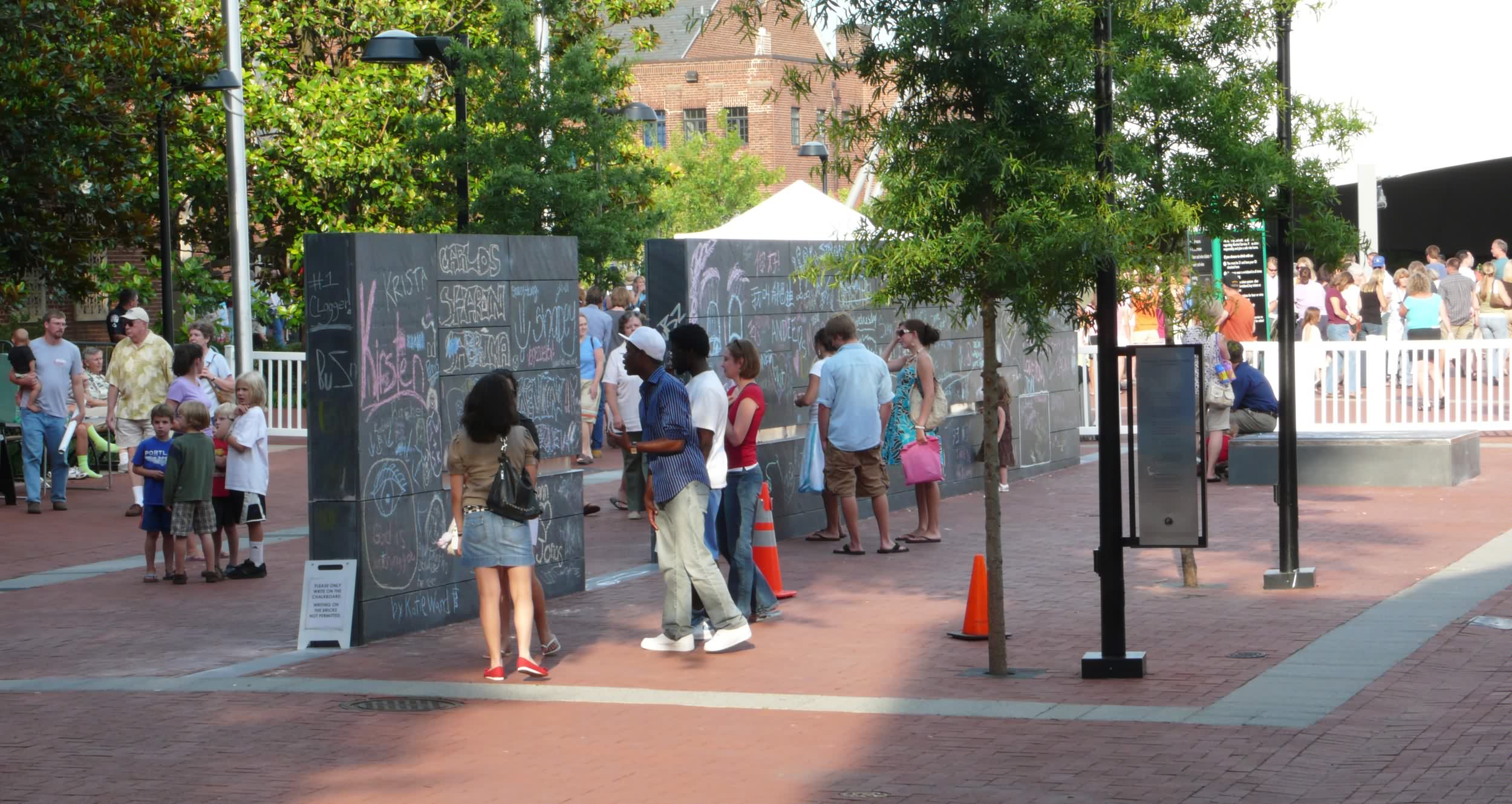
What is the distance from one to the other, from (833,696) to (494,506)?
193 cm

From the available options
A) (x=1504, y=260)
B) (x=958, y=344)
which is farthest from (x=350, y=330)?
(x=1504, y=260)

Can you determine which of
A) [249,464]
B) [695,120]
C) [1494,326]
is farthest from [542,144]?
[695,120]

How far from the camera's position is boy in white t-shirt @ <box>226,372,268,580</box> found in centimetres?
1271

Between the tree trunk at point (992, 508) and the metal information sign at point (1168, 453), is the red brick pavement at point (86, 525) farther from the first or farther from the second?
the metal information sign at point (1168, 453)

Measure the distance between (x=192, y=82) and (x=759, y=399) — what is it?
1222 centimetres

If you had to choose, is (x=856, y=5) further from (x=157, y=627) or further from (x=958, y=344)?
(x=958, y=344)

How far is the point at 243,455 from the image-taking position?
12805 mm

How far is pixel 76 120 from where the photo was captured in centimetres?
1952

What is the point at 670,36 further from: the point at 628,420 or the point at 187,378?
the point at 187,378

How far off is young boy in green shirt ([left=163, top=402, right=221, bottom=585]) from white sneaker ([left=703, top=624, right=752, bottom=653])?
4.58 m

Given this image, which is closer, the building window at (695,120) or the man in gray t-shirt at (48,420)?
the man in gray t-shirt at (48,420)

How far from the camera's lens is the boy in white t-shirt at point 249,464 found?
1271 cm

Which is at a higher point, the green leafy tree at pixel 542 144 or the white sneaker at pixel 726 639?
the green leafy tree at pixel 542 144

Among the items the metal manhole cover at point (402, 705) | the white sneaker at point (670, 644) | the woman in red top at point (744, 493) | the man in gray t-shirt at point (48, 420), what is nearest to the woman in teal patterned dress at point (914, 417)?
the woman in red top at point (744, 493)
